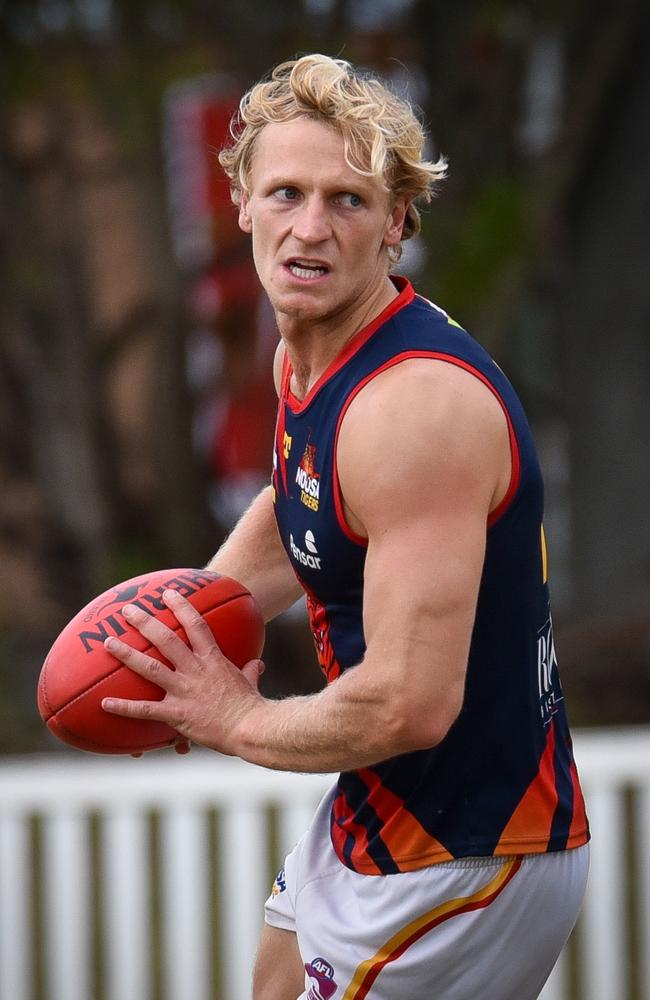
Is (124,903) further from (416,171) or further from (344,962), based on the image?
(416,171)

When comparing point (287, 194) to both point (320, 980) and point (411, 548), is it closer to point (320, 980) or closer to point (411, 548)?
point (411, 548)

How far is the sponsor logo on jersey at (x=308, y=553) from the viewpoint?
8.39ft

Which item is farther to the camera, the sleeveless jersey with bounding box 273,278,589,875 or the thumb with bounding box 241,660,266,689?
the thumb with bounding box 241,660,266,689

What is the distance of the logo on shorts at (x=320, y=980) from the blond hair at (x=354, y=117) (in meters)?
1.41

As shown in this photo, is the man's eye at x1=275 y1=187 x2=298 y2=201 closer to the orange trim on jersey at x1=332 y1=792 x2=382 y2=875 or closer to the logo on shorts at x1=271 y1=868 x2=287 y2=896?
the orange trim on jersey at x1=332 y1=792 x2=382 y2=875

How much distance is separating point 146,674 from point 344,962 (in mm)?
664

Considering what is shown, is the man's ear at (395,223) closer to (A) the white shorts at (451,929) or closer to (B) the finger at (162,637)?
(B) the finger at (162,637)

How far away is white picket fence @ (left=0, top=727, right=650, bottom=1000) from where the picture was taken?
5.15 m

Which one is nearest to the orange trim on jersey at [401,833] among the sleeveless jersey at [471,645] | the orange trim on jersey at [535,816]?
the sleeveless jersey at [471,645]

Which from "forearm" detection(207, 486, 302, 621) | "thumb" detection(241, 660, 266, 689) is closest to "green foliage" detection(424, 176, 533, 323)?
"forearm" detection(207, 486, 302, 621)

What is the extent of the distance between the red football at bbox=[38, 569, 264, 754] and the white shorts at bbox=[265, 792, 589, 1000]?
50cm

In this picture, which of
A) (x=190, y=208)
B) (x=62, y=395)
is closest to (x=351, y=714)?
(x=62, y=395)

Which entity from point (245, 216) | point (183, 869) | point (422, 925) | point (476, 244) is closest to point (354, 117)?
point (245, 216)

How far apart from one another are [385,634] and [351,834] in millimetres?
657
